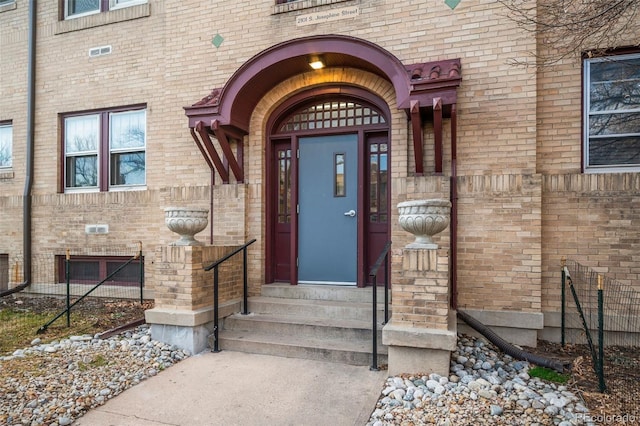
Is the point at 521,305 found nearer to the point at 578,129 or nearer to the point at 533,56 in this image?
the point at 578,129

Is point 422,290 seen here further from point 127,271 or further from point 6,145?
point 6,145

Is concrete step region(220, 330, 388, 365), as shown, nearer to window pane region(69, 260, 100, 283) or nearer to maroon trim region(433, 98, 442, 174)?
maroon trim region(433, 98, 442, 174)

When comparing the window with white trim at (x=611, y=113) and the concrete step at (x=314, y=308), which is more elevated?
the window with white trim at (x=611, y=113)

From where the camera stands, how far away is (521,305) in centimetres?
503

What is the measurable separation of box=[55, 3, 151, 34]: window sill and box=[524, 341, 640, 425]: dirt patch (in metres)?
8.10

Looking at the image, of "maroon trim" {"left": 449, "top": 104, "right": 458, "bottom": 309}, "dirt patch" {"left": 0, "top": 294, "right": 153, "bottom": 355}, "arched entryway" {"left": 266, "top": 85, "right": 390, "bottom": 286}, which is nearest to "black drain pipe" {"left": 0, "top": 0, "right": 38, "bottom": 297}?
"dirt patch" {"left": 0, "top": 294, "right": 153, "bottom": 355}

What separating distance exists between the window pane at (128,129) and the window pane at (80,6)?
2266 millimetres

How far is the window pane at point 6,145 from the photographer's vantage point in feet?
28.1

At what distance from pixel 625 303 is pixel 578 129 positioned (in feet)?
7.12

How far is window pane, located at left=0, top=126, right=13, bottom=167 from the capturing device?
8.58m

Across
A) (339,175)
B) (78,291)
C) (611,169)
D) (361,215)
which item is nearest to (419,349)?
(361,215)

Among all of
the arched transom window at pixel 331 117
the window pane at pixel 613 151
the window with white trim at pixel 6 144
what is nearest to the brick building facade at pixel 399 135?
the window pane at pixel 613 151

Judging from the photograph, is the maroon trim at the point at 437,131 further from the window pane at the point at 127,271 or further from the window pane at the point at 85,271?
the window pane at the point at 85,271

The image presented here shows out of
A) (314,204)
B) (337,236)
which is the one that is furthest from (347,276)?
(314,204)
